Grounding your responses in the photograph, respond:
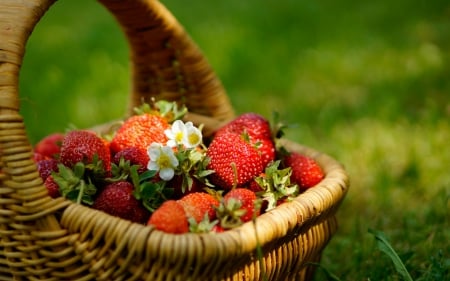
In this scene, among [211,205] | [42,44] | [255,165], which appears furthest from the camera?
[42,44]

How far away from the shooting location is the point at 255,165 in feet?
4.10

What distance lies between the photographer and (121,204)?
1120 millimetres

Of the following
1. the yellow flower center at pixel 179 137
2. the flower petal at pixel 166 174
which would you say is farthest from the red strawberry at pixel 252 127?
the flower petal at pixel 166 174

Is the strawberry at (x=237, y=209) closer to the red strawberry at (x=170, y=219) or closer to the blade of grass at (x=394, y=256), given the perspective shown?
the red strawberry at (x=170, y=219)

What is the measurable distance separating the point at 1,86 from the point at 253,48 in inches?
74.0

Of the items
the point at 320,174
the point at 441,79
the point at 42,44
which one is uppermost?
the point at 320,174

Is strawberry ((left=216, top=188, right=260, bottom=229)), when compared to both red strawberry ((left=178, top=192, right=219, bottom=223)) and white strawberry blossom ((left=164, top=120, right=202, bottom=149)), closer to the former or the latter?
red strawberry ((left=178, top=192, right=219, bottom=223))

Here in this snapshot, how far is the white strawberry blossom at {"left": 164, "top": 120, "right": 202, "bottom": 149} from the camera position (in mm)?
1298

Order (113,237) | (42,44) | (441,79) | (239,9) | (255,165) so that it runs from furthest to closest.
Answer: (239,9) → (42,44) → (441,79) → (255,165) → (113,237)

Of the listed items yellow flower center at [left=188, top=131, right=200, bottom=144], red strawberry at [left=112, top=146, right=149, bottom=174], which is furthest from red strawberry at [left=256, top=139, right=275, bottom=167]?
red strawberry at [left=112, top=146, right=149, bottom=174]

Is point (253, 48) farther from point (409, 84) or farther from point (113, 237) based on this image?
point (113, 237)

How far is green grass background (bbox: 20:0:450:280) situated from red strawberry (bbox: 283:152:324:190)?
21 centimetres

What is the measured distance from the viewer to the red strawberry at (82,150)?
4.05 feet

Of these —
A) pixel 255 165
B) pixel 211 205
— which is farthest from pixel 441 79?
pixel 211 205
